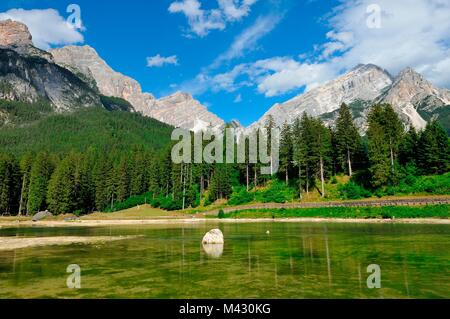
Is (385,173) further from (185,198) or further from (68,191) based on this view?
(68,191)

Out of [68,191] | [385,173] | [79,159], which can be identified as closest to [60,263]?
[385,173]

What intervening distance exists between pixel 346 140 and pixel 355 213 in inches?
1004

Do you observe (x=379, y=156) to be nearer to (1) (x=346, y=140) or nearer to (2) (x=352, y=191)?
(2) (x=352, y=191)

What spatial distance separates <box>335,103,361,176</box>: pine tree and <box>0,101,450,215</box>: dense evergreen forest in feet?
0.75

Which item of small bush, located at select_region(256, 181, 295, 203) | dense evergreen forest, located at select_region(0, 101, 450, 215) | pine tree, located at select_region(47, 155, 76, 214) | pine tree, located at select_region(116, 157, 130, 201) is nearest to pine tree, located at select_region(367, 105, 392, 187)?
dense evergreen forest, located at select_region(0, 101, 450, 215)

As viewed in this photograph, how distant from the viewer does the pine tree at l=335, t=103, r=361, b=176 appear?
7694cm

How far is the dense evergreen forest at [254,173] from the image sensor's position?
6650cm

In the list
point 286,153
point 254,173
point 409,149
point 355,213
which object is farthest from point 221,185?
point 409,149

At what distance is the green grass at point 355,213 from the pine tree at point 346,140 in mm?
17996

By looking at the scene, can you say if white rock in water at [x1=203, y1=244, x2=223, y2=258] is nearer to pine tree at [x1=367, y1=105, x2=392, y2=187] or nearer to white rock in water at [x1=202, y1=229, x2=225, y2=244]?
white rock in water at [x1=202, y1=229, x2=225, y2=244]

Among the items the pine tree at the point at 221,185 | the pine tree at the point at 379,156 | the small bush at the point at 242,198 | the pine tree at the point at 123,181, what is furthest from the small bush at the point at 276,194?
the pine tree at the point at 123,181

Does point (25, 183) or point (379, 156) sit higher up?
point (379, 156)

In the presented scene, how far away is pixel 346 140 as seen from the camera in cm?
7769
